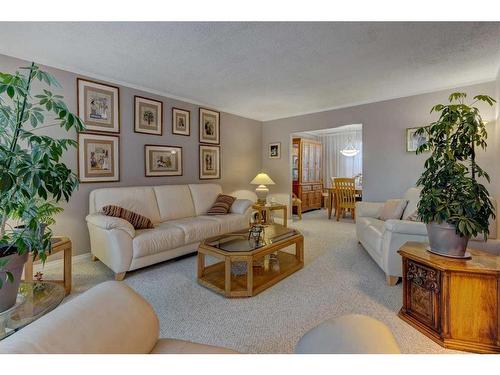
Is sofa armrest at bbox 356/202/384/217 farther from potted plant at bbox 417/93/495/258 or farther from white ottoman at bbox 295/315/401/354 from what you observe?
white ottoman at bbox 295/315/401/354

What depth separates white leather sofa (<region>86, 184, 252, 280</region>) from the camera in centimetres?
244


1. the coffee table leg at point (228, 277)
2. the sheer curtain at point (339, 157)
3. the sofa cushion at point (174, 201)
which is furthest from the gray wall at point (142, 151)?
the sheer curtain at point (339, 157)

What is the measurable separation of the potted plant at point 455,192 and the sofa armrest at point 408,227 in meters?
0.46

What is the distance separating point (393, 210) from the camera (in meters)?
3.10

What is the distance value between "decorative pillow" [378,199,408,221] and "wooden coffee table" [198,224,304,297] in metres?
1.28

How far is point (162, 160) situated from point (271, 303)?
2770 mm

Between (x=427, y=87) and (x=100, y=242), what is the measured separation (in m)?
4.79

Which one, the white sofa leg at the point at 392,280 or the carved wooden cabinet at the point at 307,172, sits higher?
the carved wooden cabinet at the point at 307,172

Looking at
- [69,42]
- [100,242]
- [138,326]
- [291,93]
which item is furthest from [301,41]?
[100,242]

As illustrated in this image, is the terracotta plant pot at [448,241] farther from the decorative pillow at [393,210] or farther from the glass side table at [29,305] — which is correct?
the glass side table at [29,305]

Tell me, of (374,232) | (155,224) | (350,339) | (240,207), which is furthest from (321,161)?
(350,339)

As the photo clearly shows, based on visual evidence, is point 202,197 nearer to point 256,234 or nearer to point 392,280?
point 256,234

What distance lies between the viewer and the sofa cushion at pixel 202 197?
12.5 ft
